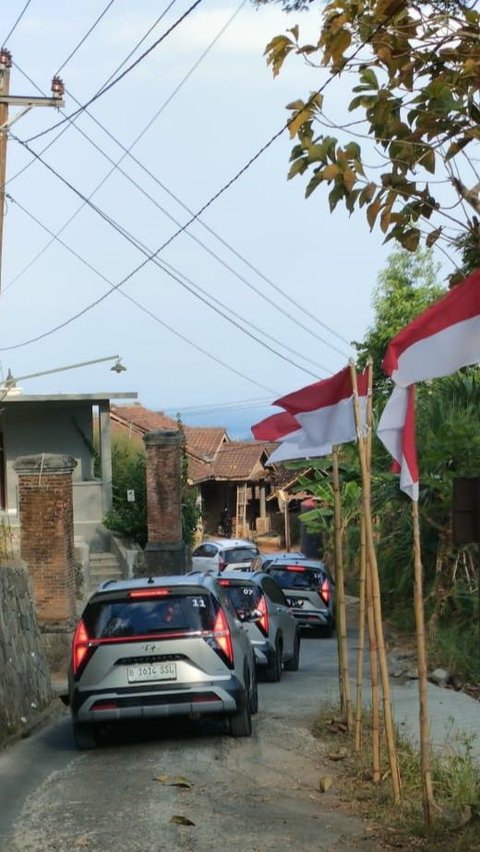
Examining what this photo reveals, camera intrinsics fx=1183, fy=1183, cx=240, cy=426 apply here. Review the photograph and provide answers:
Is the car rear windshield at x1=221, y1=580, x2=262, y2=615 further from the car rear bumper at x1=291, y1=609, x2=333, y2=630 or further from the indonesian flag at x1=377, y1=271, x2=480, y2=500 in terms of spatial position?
the indonesian flag at x1=377, y1=271, x2=480, y2=500

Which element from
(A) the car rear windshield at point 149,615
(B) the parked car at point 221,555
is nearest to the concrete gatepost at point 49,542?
(A) the car rear windshield at point 149,615

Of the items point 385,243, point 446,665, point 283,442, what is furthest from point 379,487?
point 385,243

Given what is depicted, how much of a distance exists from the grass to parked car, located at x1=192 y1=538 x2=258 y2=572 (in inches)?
926

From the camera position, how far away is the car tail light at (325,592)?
25.6m

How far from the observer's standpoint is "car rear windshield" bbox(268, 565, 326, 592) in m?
25.3

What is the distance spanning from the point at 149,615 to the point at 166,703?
2.70 ft

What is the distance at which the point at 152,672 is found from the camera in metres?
10.8

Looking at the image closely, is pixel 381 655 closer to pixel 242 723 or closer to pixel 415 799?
pixel 415 799

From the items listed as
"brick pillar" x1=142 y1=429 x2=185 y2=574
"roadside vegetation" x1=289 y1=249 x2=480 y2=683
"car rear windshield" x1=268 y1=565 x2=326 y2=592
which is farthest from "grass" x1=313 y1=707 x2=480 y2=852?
"brick pillar" x1=142 y1=429 x2=185 y2=574

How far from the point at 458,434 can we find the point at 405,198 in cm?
1454

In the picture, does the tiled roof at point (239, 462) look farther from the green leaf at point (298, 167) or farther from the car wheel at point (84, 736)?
the green leaf at point (298, 167)

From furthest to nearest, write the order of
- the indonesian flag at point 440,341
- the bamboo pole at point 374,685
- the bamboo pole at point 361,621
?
the bamboo pole at point 361,621
the bamboo pole at point 374,685
the indonesian flag at point 440,341

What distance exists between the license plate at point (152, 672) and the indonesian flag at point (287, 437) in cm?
228

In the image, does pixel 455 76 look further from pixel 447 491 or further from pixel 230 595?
pixel 447 491
